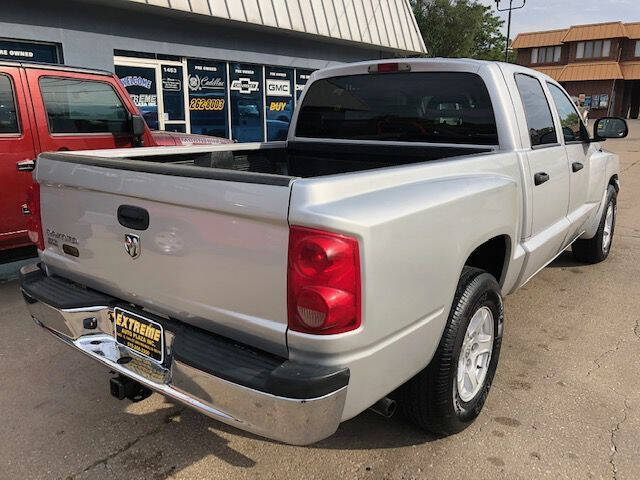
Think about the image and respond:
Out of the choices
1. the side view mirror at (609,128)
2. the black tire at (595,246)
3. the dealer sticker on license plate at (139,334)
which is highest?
the side view mirror at (609,128)

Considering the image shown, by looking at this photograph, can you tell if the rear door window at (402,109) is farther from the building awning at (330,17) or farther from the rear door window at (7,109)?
the building awning at (330,17)

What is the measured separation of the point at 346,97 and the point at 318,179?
2.30m

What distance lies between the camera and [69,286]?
2.73 meters

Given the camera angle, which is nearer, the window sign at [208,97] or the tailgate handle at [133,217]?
the tailgate handle at [133,217]

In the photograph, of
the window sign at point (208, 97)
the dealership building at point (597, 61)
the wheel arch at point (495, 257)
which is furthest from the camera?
the dealership building at point (597, 61)

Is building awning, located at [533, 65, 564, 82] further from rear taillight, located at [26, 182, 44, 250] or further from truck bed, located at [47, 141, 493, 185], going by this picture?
rear taillight, located at [26, 182, 44, 250]

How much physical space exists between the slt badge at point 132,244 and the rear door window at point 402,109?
2.09 metres

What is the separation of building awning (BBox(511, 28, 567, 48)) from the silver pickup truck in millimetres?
54349

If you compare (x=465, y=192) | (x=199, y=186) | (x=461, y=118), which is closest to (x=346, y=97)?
(x=461, y=118)

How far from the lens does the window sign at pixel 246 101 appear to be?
40.7 ft

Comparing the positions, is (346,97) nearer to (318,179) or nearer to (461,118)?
(461,118)

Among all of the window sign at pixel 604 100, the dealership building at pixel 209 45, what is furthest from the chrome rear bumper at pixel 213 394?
the window sign at pixel 604 100

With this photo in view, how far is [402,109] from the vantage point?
3.71 metres

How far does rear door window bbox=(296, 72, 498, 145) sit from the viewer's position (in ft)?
11.1
